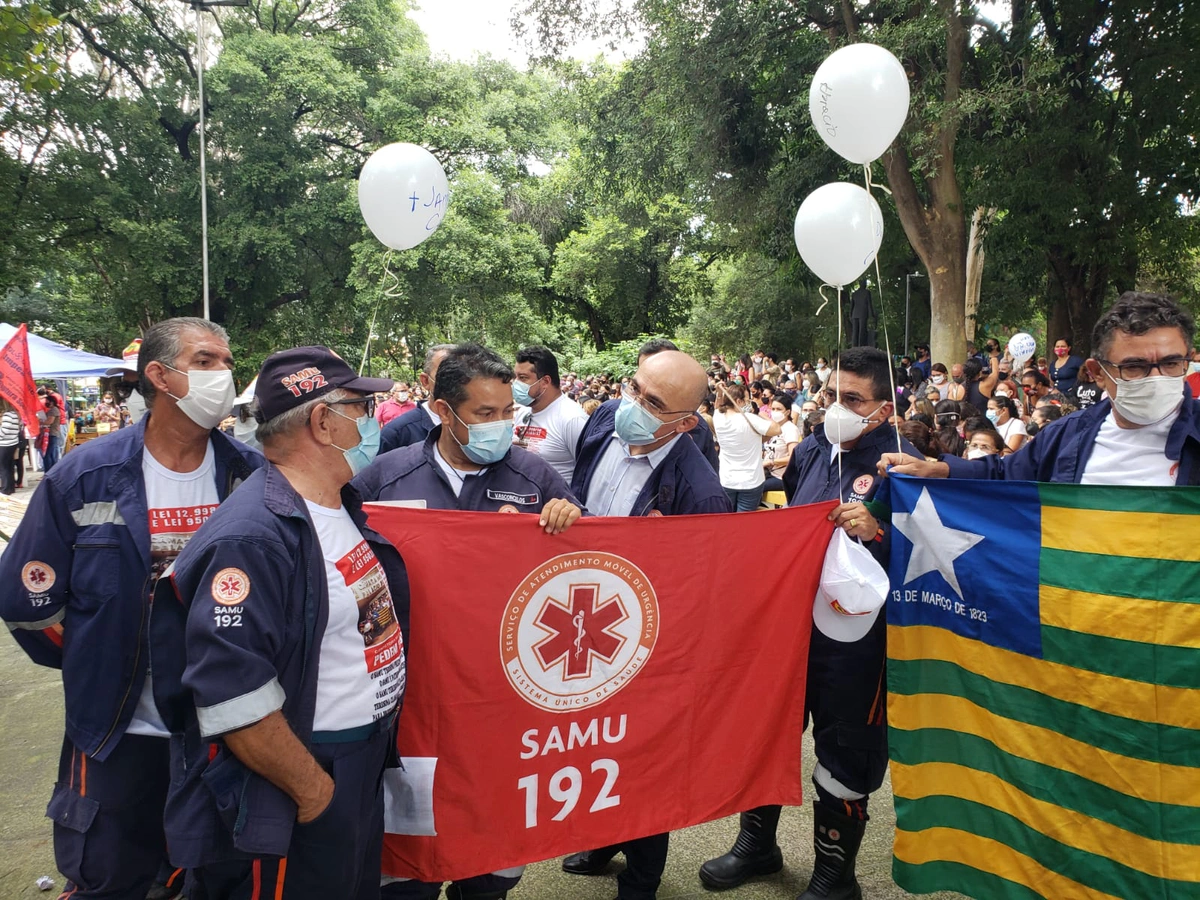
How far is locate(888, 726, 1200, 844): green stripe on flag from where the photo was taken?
2312 mm

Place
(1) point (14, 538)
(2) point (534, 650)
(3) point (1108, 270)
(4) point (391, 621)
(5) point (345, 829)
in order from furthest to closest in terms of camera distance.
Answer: (3) point (1108, 270), (2) point (534, 650), (1) point (14, 538), (4) point (391, 621), (5) point (345, 829)

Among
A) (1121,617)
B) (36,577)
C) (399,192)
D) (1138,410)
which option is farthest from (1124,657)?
(399,192)

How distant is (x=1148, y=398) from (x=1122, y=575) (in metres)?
0.60

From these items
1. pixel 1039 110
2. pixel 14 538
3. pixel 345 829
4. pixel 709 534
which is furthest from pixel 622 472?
pixel 1039 110

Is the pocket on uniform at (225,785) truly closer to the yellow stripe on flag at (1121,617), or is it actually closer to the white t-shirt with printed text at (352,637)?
the white t-shirt with printed text at (352,637)

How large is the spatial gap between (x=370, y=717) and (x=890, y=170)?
565 inches

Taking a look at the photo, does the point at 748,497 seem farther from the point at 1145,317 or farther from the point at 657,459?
the point at 1145,317

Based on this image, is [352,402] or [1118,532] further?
[1118,532]

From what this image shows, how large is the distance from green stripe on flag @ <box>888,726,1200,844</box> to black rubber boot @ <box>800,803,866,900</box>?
216 mm

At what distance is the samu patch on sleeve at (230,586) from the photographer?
174cm

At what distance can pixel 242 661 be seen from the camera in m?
1.73

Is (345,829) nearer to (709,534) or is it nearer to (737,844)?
(709,534)

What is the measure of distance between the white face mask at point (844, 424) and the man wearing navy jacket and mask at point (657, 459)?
18.7 inches

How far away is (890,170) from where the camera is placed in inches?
556
